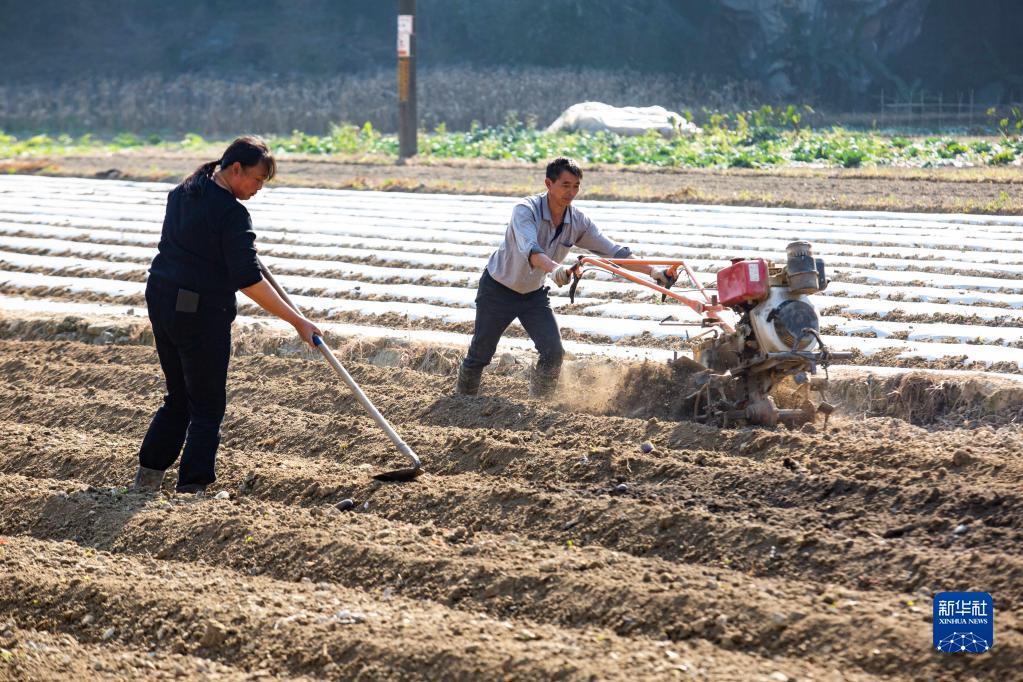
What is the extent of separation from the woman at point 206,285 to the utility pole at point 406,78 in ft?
46.3

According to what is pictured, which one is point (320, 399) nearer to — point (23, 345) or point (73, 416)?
point (73, 416)

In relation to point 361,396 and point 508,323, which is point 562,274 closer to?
point 508,323

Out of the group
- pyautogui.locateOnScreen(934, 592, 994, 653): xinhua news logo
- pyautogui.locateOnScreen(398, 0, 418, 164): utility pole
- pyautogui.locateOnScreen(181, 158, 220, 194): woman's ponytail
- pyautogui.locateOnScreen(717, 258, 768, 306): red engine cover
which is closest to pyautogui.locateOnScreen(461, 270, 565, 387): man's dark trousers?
pyautogui.locateOnScreen(717, 258, 768, 306): red engine cover

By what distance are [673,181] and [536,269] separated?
1038cm

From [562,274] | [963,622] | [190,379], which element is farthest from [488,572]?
[562,274]

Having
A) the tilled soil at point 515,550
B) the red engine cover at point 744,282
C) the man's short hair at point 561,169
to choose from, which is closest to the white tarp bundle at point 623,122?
the man's short hair at point 561,169

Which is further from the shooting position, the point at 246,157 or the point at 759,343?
the point at 759,343

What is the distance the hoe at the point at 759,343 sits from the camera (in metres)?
5.63

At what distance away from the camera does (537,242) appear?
6.34m

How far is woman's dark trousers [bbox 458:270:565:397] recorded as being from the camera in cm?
655

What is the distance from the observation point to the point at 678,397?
646cm

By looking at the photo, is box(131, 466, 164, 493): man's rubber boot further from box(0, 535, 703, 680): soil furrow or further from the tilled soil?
box(0, 535, 703, 680): soil furrow

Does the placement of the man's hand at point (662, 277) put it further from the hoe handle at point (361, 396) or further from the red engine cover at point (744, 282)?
the hoe handle at point (361, 396)

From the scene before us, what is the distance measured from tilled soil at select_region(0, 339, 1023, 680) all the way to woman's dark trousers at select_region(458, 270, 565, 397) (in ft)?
1.29
